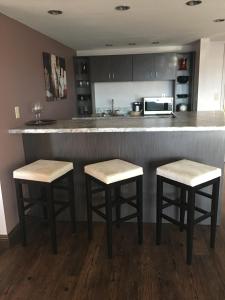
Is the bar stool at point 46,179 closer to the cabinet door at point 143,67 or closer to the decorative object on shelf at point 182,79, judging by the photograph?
the cabinet door at point 143,67

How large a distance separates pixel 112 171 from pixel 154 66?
3466 mm

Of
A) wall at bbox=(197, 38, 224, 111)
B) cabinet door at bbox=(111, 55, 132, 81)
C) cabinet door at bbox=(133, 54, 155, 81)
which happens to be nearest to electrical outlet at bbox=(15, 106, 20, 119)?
cabinet door at bbox=(111, 55, 132, 81)

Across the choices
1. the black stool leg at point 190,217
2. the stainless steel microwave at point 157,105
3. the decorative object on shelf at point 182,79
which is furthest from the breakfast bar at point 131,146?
the decorative object on shelf at point 182,79

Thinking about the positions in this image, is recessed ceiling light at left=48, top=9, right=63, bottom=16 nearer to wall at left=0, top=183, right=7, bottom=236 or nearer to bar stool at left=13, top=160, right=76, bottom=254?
bar stool at left=13, top=160, right=76, bottom=254

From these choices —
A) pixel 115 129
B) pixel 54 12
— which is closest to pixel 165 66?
pixel 54 12

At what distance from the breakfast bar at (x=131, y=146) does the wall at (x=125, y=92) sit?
296 centimetres

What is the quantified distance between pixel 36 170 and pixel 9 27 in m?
1.47

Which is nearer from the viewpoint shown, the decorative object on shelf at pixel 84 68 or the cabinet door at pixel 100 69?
the cabinet door at pixel 100 69

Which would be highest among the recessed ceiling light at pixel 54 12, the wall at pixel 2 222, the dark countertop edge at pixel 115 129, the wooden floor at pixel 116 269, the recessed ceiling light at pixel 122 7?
the recessed ceiling light at pixel 54 12

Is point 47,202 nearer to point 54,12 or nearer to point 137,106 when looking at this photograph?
point 54,12

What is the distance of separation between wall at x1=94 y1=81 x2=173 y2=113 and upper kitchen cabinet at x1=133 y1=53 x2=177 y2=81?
34cm

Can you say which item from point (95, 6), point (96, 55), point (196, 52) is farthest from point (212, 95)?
point (95, 6)

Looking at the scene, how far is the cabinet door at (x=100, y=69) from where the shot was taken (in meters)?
5.00

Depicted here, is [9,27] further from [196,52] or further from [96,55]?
[196,52]
